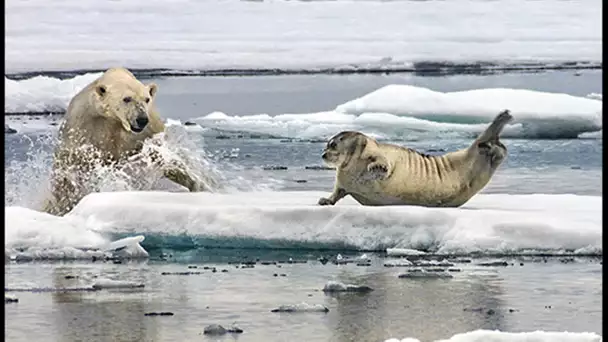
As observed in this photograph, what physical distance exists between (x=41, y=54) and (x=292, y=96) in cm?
199

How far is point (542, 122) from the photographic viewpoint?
12.7 meters

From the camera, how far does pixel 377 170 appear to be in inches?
295

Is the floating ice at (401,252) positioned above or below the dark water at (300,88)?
below

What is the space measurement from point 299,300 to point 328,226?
110cm

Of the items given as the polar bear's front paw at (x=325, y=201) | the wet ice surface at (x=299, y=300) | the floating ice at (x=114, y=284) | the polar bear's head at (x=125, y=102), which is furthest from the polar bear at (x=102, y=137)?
the floating ice at (x=114, y=284)

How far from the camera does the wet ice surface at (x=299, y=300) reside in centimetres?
535

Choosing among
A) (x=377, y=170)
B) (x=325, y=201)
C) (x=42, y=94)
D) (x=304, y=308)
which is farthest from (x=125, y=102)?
(x=42, y=94)

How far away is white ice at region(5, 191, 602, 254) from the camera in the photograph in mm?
6844

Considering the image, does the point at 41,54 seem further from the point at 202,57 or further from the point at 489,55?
the point at 489,55

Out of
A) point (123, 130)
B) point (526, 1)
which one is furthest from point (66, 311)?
point (526, 1)

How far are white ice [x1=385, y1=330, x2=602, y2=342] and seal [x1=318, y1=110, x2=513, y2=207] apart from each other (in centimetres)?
242

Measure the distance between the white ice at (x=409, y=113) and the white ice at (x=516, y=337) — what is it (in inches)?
291

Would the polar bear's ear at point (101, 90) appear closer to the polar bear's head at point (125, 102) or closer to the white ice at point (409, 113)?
the polar bear's head at point (125, 102)

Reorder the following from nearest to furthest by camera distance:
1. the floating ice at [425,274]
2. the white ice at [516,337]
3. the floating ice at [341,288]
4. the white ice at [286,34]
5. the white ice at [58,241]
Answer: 1. the white ice at [516,337]
2. the floating ice at [341,288]
3. the floating ice at [425,274]
4. the white ice at [58,241]
5. the white ice at [286,34]
